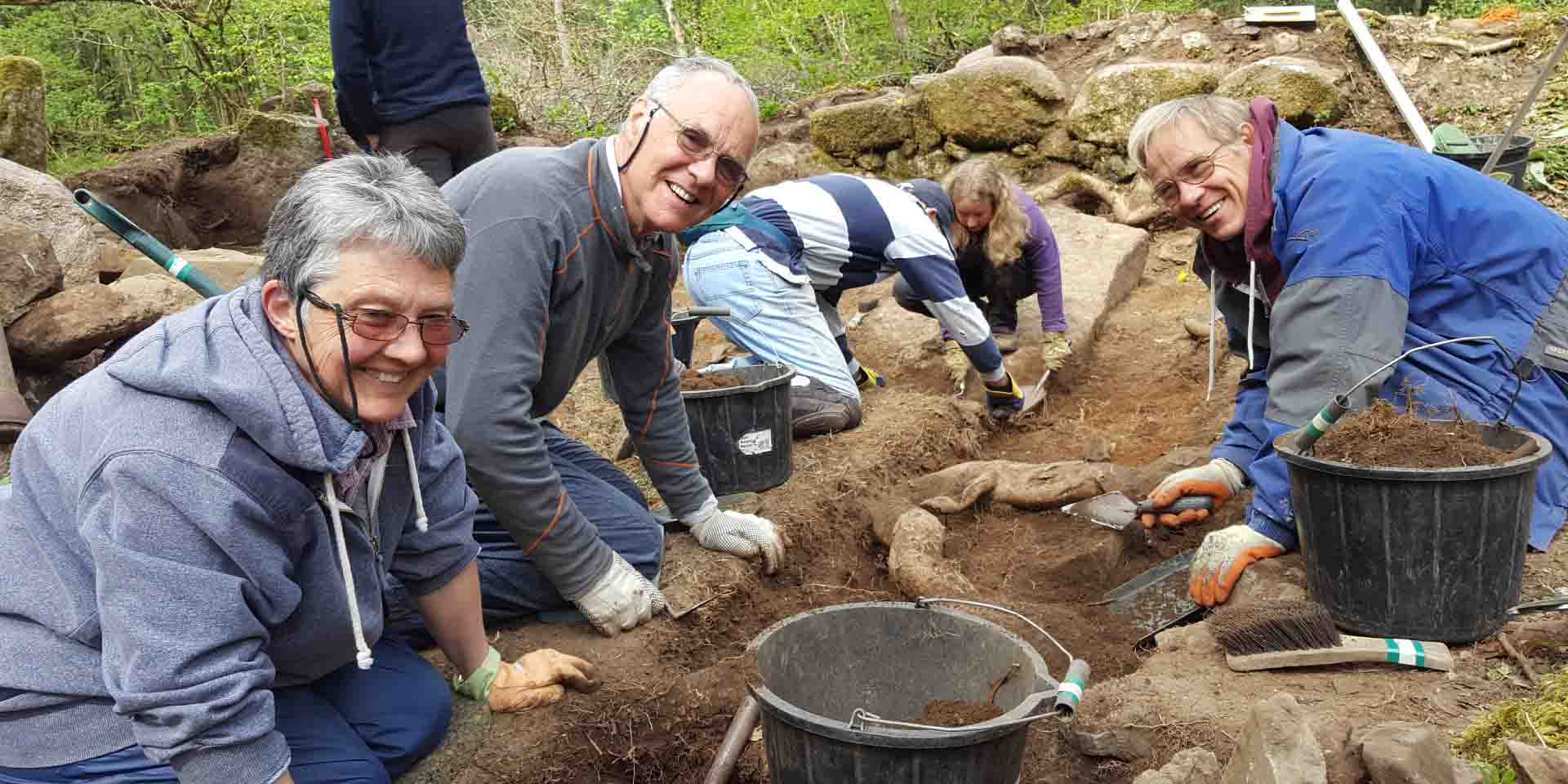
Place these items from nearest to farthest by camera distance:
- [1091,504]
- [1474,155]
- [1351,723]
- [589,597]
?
[1351,723], [589,597], [1091,504], [1474,155]

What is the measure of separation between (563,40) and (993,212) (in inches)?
378

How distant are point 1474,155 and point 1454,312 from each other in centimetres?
353

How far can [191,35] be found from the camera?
11469 mm

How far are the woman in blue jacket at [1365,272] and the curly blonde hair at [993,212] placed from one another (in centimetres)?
235

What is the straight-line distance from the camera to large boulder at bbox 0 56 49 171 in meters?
6.12

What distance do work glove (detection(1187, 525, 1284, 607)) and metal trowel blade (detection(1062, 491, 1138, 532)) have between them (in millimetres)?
755

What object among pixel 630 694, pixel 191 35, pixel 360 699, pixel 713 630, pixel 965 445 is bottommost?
pixel 965 445

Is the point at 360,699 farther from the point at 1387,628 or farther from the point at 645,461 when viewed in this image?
the point at 1387,628

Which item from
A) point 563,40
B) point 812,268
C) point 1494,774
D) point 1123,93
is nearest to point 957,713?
point 1494,774

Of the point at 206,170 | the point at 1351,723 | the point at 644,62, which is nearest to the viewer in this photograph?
the point at 1351,723

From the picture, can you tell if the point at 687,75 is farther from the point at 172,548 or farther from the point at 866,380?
the point at 866,380

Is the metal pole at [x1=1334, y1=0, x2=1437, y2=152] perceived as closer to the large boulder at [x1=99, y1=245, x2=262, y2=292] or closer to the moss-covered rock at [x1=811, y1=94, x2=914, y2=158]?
the moss-covered rock at [x1=811, y1=94, x2=914, y2=158]

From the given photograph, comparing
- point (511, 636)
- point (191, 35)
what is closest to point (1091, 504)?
point (511, 636)

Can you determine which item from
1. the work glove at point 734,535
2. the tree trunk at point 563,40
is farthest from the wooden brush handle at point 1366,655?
the tree trunk at point 563,40
